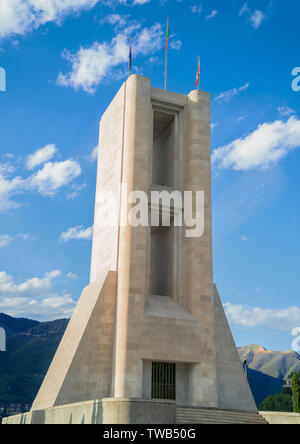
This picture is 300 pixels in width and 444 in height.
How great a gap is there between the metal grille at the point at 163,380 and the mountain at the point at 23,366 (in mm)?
59375

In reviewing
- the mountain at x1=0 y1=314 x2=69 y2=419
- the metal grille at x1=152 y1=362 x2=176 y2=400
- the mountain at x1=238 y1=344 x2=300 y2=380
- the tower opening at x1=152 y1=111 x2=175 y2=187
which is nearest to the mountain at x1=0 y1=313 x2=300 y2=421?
the mountain at x1=0 y1=314 x2=69 y2=419

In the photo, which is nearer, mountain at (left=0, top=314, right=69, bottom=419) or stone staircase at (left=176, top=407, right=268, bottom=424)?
stone staircase at (left=176, top=407, right=268, bottom=424)

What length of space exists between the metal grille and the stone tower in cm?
5

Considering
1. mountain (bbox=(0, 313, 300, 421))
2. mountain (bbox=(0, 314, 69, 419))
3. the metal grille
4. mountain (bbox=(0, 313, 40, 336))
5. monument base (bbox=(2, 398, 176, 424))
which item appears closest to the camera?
monument base (bbox=(2, 398, 176, 424))

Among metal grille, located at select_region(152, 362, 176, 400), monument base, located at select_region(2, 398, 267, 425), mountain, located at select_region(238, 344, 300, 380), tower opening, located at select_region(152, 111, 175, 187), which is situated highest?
mountain, located at select_region(238, 344, 300, 380)

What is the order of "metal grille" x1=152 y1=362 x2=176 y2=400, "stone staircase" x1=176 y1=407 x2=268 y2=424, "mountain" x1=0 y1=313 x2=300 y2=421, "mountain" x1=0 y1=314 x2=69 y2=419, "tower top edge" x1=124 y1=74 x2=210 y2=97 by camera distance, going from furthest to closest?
"mountain" x1=0 y1=313 x2=300 y2=421 → "mountain" x1=0 y1=314 x2=69 y2=419 → "tower top edge" x1=124 y1=74 x2=210 y2=97 → "metal grille" x1=152 y1=362 x2=176 y2=400 → "stone staircase" x1=176 y1=407 x2=268 y2=424

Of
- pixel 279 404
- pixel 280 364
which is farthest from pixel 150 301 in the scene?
pixel 280 364

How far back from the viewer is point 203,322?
84.8 ft

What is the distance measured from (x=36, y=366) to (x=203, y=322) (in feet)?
216

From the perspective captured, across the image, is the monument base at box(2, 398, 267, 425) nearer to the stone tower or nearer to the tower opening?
the stone tower

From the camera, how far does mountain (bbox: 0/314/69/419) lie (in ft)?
259

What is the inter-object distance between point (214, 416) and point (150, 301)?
6.85 m

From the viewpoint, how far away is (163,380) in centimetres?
2483
